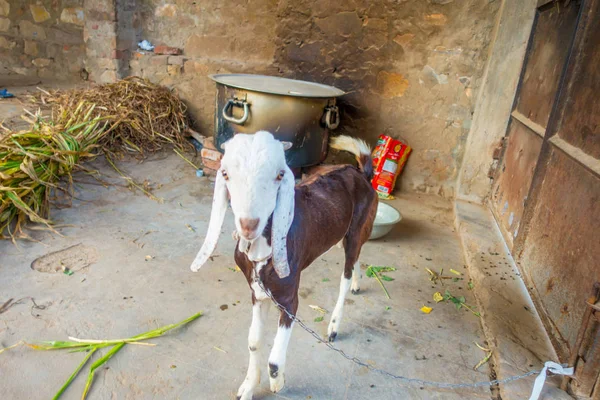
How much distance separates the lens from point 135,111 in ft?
15.1

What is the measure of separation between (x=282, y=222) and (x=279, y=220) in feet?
0.06

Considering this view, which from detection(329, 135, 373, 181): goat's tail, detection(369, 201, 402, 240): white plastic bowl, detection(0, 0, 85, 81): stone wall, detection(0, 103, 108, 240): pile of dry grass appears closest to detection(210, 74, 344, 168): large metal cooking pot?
detection(369, 201, 402, 240): white plastic bowl

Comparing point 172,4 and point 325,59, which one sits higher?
point 172,4

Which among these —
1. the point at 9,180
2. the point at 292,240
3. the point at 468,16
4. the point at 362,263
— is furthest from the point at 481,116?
the point at 9,180

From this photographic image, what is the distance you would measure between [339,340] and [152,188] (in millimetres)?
2652

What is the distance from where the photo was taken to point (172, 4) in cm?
512

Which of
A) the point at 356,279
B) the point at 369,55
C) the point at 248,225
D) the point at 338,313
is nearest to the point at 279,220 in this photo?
the point at 248,225

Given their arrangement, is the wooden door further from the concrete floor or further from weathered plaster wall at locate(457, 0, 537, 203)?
the concrete floor

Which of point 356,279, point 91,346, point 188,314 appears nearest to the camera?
point 91,346

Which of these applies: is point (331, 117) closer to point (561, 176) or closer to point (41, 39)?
point (561, 176)

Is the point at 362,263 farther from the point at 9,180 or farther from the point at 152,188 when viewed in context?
the point at 9,180

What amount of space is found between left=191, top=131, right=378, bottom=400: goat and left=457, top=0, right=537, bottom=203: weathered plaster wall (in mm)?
2163

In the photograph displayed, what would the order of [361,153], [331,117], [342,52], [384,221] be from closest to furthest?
[361,153] < [384,221] < [331,117] < [342,52]

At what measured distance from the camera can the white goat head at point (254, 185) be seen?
4.29 feet
